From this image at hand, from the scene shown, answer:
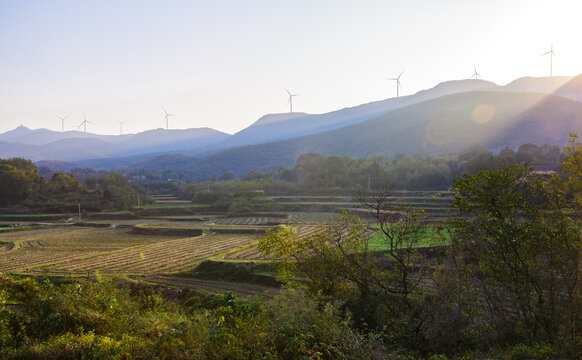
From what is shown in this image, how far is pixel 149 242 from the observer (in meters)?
52.8

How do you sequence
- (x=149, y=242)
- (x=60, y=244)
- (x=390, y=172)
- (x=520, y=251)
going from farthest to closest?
(x=390, y=172) → (x=149, y=242) → (x=60, y=244) → (x=520, y=251)

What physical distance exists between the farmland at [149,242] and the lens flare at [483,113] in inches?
4338

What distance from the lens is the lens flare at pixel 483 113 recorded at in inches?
6977

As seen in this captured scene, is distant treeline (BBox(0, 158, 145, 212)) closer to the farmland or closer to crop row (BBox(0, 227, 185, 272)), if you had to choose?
the farmland

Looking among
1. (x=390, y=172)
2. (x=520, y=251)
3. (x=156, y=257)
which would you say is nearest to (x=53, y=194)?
(x=156, y=257)

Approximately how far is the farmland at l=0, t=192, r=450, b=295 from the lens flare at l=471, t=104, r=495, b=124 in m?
110

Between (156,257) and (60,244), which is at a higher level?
(60,244)

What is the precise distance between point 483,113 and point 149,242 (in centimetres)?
18006

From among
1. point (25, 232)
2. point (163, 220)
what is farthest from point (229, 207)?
point (25, 232)

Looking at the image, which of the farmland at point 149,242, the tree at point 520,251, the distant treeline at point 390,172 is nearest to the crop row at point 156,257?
the farmland at point 149,242

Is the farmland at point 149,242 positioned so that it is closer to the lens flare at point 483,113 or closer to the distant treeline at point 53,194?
the distant treeline at point 53,194

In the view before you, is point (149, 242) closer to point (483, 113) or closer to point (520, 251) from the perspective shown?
point (520, 251)

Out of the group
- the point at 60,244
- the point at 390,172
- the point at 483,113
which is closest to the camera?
the point at 60,244

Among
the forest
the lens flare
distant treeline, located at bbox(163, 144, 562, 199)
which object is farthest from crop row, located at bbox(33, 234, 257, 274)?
the lens flare
